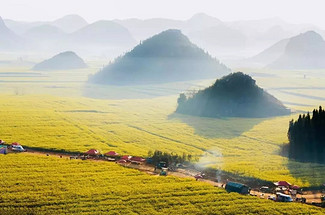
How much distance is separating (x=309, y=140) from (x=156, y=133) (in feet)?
111

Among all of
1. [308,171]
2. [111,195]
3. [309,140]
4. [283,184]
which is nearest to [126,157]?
[111,195]

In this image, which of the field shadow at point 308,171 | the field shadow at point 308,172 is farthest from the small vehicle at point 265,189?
the field shadow at point 308,172

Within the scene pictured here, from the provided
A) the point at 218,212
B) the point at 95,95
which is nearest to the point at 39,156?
the point at 218,212

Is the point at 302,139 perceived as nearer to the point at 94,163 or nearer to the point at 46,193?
the point at 94,163

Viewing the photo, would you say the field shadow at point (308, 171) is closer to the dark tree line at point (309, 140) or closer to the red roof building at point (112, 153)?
the dark tree line at point (309, 140)

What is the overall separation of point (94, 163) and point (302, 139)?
38.5 metres

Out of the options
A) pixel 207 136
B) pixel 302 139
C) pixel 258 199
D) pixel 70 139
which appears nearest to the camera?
pixel 258 199

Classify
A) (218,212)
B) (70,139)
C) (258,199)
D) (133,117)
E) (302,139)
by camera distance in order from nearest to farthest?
(218,212) < (258,199) < (302,139) < (70,139) < (133,117)

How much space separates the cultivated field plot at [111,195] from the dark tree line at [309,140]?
2559cm

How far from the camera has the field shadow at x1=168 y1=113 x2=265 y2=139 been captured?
97.2 metres

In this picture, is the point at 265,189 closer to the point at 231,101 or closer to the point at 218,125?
the point at 218,125

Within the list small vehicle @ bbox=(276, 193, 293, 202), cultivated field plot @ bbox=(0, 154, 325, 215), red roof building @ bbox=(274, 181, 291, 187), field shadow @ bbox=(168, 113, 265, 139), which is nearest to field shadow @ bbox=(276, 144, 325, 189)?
red roof building @ bbox=(274, 181, 291, 187)

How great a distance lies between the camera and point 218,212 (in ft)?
158

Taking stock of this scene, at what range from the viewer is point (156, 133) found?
95.1 meters
